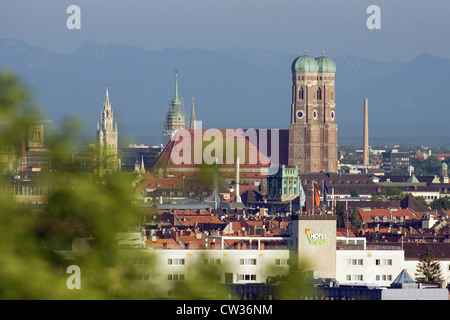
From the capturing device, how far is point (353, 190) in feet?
379

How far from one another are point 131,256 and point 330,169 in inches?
4940

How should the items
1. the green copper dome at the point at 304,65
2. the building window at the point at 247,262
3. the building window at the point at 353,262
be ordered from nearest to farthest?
the building window at the point at 247,262, the building window at the point at 353,262, the green copper dome at the point at 304,65

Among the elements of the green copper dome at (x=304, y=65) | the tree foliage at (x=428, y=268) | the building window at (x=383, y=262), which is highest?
the green copper dome at (x=304, y=65)

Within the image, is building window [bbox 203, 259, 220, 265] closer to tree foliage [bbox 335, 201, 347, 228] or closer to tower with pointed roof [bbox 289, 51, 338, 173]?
tree foliage [bbox 335, 201, 347, 228]

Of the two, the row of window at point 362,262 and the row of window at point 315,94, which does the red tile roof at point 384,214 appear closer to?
the row of window at point 362,262

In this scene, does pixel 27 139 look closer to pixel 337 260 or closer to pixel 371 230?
pixel 337 260

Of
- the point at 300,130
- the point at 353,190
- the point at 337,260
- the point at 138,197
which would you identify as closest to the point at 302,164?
the point at 300,130

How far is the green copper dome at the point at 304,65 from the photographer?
13612 cm

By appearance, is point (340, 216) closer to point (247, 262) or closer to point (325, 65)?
point (247, 262)

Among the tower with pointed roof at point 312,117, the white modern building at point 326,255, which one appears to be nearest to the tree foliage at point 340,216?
the white modern building at point 326,255

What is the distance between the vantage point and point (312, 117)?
136 metres

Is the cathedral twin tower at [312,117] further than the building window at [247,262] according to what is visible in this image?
Yes

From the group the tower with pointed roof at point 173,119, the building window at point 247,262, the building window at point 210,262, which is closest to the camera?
the building window at point 210,262

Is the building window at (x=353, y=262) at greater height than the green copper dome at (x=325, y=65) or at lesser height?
lesser
